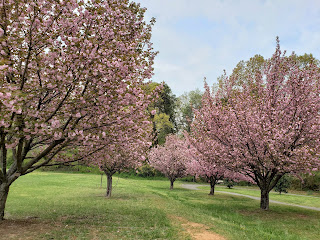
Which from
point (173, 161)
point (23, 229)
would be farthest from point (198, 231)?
point (173, 161)

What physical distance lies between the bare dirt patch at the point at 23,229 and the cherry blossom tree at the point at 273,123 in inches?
412

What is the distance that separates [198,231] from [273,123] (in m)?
8.42

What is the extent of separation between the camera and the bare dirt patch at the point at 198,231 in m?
8.42

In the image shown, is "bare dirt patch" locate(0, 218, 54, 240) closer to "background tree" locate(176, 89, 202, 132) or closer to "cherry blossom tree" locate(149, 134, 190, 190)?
"cherry blossom tree" locate(149, 134, 190, 190)

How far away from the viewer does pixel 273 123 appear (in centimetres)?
1432

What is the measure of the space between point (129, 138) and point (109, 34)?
13.5ft

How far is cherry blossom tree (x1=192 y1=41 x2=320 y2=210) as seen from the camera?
45.1 feet

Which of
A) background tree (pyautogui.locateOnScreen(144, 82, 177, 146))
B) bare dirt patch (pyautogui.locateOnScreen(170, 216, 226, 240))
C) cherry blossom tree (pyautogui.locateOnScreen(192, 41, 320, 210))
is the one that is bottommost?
bare dirt patch (pyautogui.locateOnScreen(170, 216, 226, 240))

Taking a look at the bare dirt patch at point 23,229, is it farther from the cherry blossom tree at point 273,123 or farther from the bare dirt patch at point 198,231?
the cherry blossom tree at point 273,123

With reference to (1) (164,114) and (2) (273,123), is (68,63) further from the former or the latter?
(1) (164,114)

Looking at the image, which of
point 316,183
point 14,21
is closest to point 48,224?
point 14,21

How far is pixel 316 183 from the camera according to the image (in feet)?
114

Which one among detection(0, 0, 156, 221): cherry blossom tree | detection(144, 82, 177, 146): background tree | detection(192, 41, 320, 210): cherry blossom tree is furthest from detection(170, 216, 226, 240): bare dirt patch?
detection(144, 82, 177, 146): background tree

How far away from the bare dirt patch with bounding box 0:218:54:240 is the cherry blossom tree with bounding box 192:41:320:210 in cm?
1048
